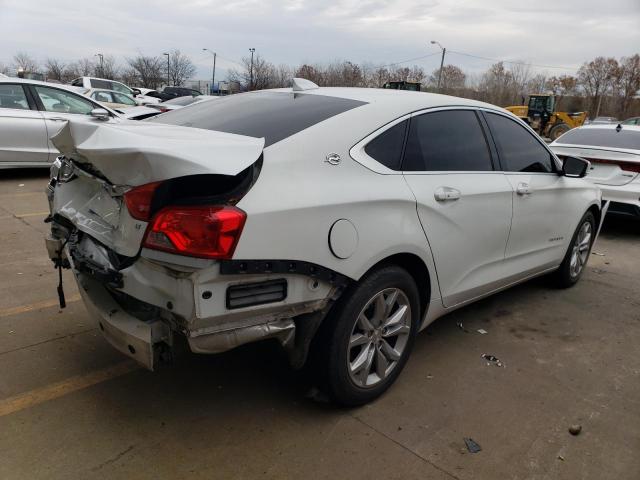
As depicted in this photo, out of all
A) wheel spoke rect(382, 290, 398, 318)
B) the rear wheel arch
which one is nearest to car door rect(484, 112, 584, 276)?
the rear wheel arch

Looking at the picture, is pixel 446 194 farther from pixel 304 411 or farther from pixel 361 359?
pixel 304 411

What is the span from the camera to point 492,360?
355 centimetres

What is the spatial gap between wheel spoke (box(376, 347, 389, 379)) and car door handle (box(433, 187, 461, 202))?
0.92 m

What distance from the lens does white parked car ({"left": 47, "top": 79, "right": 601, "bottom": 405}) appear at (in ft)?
7.04

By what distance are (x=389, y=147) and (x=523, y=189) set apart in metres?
1.43

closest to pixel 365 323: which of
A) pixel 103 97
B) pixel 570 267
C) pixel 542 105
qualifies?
pixel 570 267

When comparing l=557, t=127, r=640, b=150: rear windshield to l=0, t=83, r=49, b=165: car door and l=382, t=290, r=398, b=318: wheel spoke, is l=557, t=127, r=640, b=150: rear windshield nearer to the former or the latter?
l=382, t=290, r=398, b=318: wheel spoke

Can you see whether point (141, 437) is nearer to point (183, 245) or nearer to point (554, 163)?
point (183, 245)

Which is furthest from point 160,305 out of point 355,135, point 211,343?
point 355,135

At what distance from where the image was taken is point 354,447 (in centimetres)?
255

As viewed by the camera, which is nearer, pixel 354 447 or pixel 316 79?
pixel 354 447

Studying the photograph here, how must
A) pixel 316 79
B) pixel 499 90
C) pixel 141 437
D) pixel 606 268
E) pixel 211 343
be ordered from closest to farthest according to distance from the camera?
pixel 211 343, pixel 141 437, pixel 606 268, pixel 316 79, pixel 499 90

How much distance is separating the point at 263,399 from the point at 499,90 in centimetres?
7129

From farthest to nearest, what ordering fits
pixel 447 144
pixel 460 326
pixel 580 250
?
1. pixel 580 250
2. pixel 460 326
3. pixel 447 144
